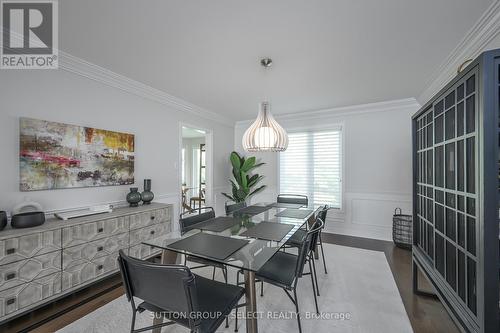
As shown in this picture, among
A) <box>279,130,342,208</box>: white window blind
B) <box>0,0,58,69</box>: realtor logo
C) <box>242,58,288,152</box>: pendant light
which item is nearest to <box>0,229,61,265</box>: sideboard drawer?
<box>0,0,58,69</box>: realtor logo

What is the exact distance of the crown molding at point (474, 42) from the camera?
161 centimetres

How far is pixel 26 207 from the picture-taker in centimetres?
197

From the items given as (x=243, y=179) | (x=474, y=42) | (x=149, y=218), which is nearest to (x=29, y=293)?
(x=149, y=218)

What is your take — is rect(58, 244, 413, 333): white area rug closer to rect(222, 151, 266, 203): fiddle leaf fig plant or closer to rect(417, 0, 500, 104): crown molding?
rect(222, 151, 266, 203): fiddle leaf fig plant

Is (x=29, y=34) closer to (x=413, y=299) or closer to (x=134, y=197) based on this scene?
(x=134, y=197)

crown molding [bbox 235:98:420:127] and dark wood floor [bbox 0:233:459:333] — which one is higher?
crown molding [bbox 235:98:420:127]

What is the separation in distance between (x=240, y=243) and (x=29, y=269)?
1.80m

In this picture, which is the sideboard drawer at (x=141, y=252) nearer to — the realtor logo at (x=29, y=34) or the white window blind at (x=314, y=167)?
the realtor logo at (x=29, y=34)

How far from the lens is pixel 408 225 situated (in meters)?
3.39

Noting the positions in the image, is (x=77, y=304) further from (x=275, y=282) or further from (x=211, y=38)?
(x=211, y=38)

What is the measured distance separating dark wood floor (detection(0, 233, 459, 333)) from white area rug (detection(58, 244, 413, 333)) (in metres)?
0.09

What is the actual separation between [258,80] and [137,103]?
5.96 feet

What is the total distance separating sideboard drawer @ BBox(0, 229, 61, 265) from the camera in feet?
5.32

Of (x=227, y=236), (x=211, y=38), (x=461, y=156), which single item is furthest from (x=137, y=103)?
(x=461, y=156)
